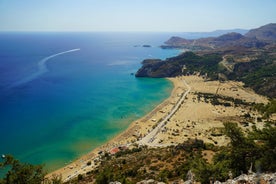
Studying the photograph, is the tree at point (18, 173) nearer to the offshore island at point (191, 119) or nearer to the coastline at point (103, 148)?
the offshore island at point (191, 119)

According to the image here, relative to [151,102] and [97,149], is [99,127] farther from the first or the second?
[151,102]

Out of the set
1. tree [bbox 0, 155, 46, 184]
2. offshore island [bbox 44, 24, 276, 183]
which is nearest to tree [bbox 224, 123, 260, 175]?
offshore island [bbox 44, 24, 276, 183]

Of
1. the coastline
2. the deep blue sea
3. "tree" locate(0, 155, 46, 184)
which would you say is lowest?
the coastline

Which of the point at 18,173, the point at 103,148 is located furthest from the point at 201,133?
the point at 18,173

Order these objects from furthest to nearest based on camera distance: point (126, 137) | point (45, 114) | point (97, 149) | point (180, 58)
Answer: point (180, 58) < point (45, 114) < point (126, 137) < point (97, 149)

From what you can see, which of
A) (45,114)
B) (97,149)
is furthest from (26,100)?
(97,149)

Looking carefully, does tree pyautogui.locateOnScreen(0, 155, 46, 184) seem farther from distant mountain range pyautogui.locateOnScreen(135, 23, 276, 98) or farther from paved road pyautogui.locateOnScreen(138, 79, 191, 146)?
distant mountain range pyautogui.locateOnScreen(135, 23, 276, 98)

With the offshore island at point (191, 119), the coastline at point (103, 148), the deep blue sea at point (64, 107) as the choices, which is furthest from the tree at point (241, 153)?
the deep blue sea at point (64, 107)
